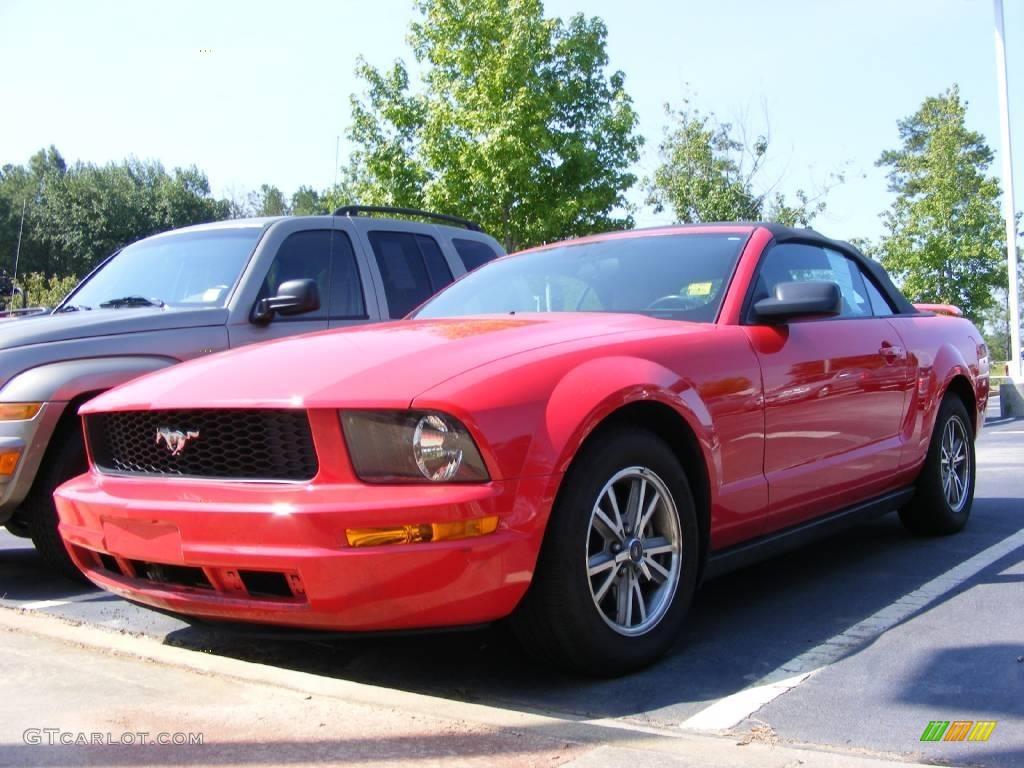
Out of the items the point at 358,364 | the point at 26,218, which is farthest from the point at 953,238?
the point at 26,218

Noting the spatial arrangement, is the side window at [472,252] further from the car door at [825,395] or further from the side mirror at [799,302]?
the side mirror at [799,302]

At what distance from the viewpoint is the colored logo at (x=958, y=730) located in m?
2.84

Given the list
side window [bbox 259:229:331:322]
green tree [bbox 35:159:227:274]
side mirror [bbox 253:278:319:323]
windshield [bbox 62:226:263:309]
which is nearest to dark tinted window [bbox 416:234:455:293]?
side window [bbox 259:229:331:322]

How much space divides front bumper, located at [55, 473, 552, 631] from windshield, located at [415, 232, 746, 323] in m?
1.47

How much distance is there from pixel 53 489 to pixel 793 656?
3.20 metres

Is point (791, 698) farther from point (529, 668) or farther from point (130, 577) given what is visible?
point (130, 577)

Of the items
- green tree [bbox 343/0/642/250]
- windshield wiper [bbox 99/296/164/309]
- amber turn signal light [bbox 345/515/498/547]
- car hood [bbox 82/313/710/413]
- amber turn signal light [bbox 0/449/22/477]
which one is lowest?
amber turn signal light [bbox 345/515/498/547]

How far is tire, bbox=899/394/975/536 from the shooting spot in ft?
18.4

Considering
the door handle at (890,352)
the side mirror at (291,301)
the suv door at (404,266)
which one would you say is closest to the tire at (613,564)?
Answer: the door handle at (890,352)

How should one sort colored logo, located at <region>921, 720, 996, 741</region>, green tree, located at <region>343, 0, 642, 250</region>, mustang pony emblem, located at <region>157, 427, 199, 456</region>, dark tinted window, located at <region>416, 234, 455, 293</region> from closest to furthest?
colored logo, located at <region>921, 720, 996, 741</region> < mustang pony emblem, located at <region>157, 427, 199, 456</region> < dark tinted window, located at <region>416, 234, 455, 293</region> < green tree, located at <region>343, 0, 642, 250</region>

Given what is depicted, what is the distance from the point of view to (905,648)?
12.0 ft

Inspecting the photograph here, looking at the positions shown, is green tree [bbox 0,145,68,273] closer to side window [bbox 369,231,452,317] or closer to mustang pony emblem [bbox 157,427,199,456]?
side window [bbox 369,231,452,317]

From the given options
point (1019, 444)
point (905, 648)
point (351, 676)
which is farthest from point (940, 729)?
point (1019, 444)

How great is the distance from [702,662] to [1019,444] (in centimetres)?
935
